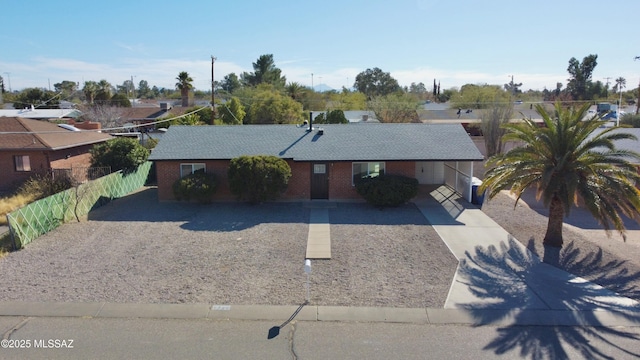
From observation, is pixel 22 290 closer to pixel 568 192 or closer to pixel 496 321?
pixel 496 321

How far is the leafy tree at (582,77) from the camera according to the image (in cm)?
8481

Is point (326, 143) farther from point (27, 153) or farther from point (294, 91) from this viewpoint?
point (294, 91)

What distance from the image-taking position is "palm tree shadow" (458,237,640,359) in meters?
8.76

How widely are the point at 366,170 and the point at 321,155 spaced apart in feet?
7.49

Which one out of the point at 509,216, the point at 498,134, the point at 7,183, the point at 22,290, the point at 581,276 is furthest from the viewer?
the point at 498,134

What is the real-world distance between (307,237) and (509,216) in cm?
901

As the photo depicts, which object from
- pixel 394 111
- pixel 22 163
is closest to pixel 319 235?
pixel 22 163

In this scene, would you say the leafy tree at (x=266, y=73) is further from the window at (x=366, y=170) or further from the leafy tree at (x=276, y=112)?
the window at (x=366, y=170)

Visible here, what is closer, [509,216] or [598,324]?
[598,324]

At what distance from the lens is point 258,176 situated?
19438 millimetres

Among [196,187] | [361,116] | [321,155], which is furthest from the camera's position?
[361,116]

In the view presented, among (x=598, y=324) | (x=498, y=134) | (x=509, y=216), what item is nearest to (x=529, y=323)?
(x=598, y=324)

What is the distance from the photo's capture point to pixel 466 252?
14.1 metres

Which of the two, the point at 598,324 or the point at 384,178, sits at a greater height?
the point at 384,178
